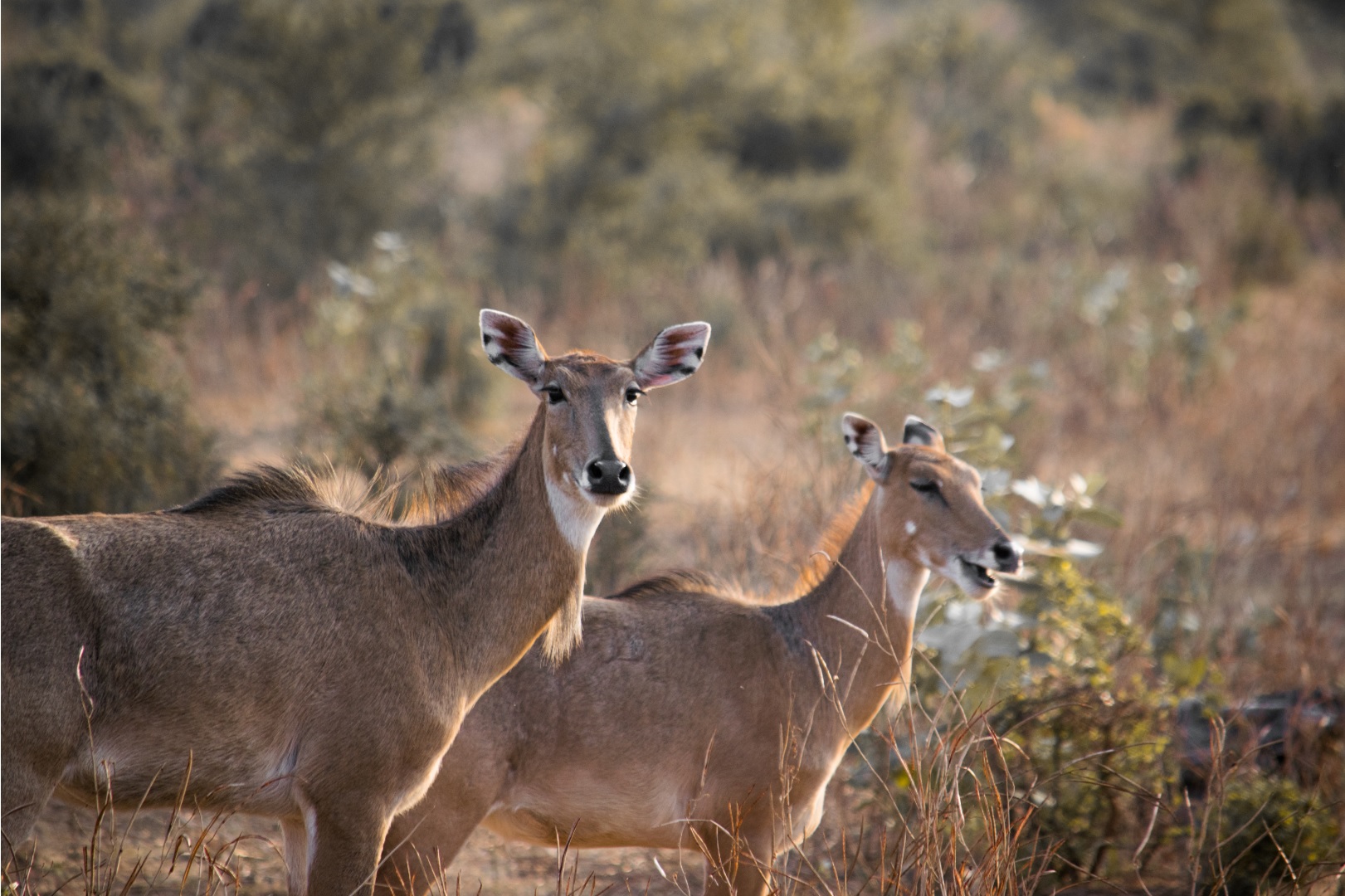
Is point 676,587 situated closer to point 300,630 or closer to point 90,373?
point 300,630

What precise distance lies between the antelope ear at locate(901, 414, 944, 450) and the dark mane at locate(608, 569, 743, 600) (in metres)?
1.18

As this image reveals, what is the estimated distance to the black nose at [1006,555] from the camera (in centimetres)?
531

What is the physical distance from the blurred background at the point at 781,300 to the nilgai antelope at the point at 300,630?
1550mm

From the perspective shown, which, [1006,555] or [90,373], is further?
[90,373]

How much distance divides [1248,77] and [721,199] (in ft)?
72.6

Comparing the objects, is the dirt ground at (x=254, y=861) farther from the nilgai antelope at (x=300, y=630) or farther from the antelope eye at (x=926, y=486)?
the antelope eye at (x=926, y=486)

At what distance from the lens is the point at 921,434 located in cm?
621

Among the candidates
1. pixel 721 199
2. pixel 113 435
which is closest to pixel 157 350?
pixel 113 435

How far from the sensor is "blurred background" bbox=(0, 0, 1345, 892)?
682cm

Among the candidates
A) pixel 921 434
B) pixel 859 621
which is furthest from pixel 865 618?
pixel 921 434

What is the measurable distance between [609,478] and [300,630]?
1137 millimetres

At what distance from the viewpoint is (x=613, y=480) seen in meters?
4.39

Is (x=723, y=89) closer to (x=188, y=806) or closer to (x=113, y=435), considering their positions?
(x=113, y=435)

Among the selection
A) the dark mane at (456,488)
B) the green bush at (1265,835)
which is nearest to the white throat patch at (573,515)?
the dark mane at (456,488)
